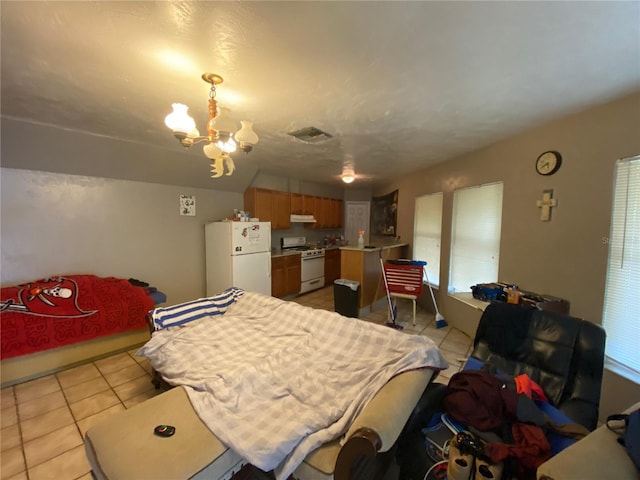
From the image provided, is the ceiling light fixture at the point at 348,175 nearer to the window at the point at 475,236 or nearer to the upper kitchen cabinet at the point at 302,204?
the upper kitchen cabinet at the point at 302,204

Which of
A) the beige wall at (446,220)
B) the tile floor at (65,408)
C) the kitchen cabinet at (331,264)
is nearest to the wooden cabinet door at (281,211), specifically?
the beige wall at (446,220)

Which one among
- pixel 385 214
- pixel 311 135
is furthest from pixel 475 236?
pixel 385 214

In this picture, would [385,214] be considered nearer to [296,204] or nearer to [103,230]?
[296,204]

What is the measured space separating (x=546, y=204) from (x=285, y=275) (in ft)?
13.2

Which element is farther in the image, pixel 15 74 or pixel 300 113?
pixel 300 113

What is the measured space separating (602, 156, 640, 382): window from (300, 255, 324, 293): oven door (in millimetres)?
4293

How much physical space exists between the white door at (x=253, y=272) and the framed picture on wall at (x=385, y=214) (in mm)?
3003

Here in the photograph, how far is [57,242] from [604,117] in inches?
223

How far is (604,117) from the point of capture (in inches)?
78.9

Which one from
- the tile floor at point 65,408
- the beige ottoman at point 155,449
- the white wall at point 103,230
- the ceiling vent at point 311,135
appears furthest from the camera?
the white wall at point 103,230

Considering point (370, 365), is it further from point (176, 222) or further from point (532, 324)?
point (176, 222)

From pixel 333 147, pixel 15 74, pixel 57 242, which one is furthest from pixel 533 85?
pixel 57 242

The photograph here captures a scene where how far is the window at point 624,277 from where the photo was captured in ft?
6.03

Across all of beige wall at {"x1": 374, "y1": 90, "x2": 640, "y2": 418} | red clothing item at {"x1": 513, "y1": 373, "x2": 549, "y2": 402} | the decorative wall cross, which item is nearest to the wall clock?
beige wall at {"x1": 374, "y1": 90, "x2": 640, "y2": 418}
